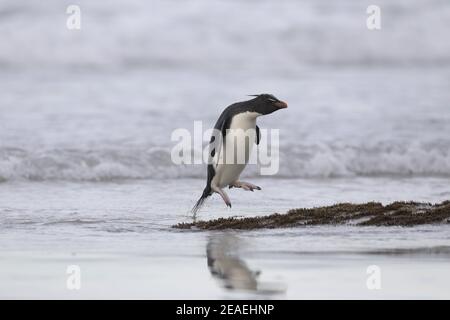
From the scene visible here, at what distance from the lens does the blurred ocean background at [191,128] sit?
8.16 m

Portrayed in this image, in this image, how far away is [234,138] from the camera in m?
11.0

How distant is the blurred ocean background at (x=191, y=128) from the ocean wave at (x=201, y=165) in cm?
3

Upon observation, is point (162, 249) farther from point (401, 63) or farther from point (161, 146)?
point (401, 63)

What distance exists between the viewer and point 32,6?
1200 inches

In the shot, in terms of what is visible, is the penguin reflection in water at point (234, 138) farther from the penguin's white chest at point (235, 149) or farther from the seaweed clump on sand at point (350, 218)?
the seaweed clump on sand at point (350, 218)

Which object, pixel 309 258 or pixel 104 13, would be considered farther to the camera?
pixel 104 13

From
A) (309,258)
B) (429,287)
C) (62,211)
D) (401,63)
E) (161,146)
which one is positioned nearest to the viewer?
(429,287)

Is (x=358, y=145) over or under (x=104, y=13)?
under

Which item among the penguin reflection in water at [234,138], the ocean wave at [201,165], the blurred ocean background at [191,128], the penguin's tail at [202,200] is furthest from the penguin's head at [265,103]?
the ocean wave at [201,165]

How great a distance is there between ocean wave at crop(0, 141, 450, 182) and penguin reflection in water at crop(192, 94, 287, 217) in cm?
430

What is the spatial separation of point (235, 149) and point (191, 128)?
842cm

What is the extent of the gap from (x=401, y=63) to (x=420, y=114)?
28.4ft

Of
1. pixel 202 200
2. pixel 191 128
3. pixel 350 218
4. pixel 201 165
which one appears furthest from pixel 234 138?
pixel 191 128

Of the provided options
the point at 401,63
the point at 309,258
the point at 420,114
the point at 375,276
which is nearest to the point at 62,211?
the point at 309,258
